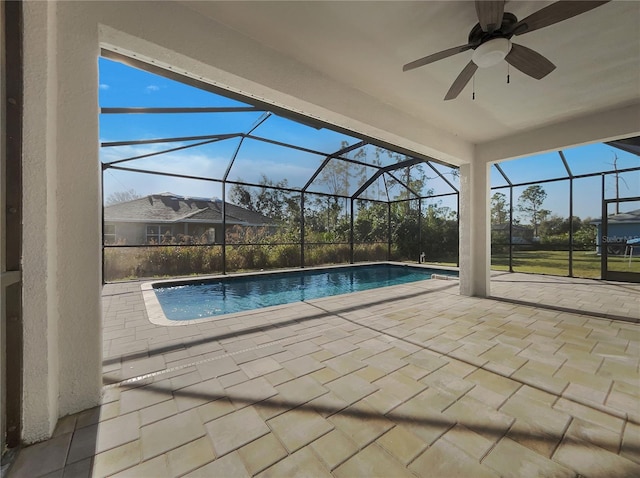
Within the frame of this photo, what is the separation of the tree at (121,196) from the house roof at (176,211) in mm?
102

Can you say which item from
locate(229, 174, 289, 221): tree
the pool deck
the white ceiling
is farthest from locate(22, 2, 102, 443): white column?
locate(229, 174, 289, 221): tree

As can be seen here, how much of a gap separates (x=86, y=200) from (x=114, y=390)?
1327mm

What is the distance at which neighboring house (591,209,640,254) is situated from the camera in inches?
228

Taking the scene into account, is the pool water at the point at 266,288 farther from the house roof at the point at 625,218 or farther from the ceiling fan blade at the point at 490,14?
the ceiling fan blade at the point at 490,14

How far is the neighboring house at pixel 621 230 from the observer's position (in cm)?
578

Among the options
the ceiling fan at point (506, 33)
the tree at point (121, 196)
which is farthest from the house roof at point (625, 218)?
the tree at point (121, 196)

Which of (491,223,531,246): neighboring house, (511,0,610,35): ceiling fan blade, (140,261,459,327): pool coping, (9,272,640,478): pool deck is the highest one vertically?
(511,0,610,35): ceiling fan blade

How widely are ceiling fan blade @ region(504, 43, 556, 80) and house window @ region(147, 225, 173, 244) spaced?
8491 mm

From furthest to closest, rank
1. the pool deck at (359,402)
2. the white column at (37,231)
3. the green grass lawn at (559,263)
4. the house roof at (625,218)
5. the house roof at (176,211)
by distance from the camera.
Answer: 1. the house roof at (176,211)
2. the green grass lawn at (559,263)
3. the house roof at (625,218)
4. the white column at (37,231)
5. the pool deck at (359,402)

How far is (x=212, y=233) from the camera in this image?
31.8ft

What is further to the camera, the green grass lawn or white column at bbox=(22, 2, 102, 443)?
the green grass lawn

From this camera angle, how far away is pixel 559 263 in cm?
733

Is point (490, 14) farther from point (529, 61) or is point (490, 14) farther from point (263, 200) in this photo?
point (263, 200)

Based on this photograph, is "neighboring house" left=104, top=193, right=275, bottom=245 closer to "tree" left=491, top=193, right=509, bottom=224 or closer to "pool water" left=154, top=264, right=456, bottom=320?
"pool water" left=154, top=264, right=456, bottom=320
